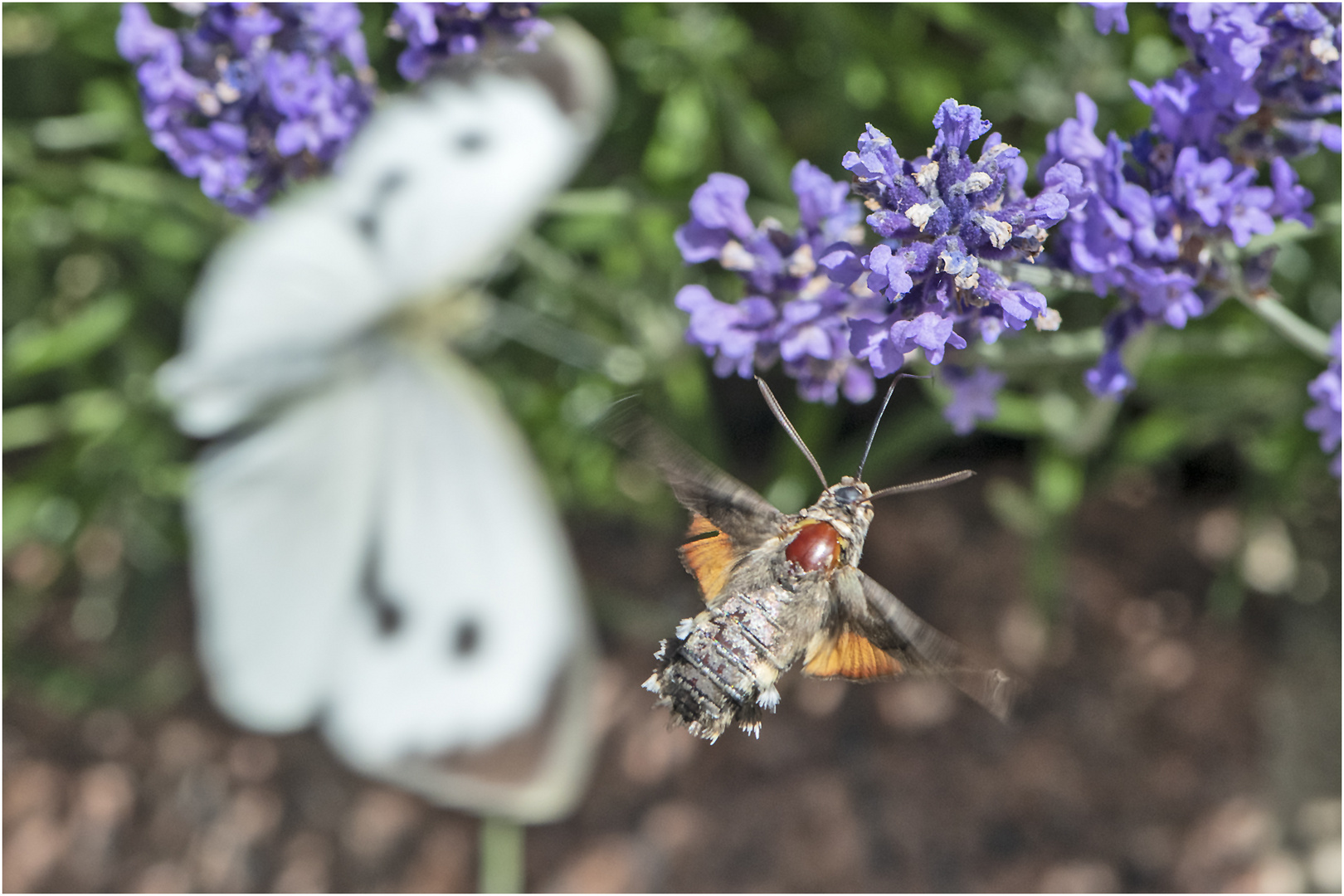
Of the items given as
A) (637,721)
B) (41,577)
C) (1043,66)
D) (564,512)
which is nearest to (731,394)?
(564,512)

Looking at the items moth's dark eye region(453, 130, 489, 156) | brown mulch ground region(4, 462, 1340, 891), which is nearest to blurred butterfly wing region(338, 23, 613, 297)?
moth's dark eye region(453, 130, 489, 156)

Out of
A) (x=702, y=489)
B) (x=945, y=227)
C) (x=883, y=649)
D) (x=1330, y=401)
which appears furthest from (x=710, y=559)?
(x=1330, y=401)

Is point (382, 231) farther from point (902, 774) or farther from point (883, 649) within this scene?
point (902, 774)

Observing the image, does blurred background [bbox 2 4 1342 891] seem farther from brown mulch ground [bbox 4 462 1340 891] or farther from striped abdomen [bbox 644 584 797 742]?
striped abdomen [bbox 644 584 797 742]

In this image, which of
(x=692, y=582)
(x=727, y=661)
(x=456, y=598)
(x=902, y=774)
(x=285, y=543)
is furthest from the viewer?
(x=692, y=582)

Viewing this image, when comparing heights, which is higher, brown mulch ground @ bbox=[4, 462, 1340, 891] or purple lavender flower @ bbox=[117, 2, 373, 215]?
purple lavender flower @ bbox=[117, 2, 373, 215]

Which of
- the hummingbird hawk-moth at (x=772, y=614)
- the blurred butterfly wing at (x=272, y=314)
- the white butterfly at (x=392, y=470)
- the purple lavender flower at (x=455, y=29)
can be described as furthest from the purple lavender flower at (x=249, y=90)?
the hummingbird hawk-moth at (x=772, y=614)
